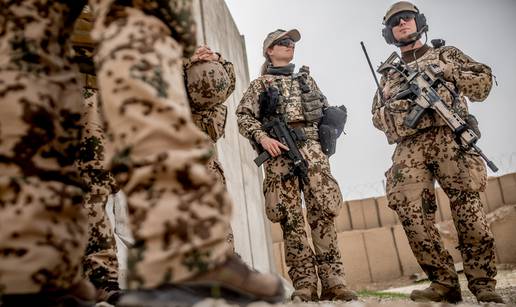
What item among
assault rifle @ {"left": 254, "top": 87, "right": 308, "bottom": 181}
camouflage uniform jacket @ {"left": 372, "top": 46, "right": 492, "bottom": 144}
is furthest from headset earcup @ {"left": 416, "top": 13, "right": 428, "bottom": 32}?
assault rifle @ {"left": 254, "top": 87, "right": 308, "bottom": 181}

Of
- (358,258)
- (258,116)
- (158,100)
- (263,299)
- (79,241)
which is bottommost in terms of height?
(358,258)

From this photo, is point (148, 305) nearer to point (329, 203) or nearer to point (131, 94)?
point (131, 94)

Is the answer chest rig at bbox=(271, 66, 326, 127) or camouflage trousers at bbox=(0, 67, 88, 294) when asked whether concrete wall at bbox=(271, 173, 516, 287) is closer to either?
chest rig at bbox=(271, 66, 326, 127)

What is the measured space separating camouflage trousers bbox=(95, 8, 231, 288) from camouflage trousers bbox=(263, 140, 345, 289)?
7.67 ft

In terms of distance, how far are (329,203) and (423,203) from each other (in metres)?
0.64

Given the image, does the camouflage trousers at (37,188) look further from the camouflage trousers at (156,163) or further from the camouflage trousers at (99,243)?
the camouflage trousers at (99,243)

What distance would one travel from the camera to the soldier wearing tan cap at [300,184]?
2986 millimetres

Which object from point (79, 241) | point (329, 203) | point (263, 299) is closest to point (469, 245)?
point (329, 203)

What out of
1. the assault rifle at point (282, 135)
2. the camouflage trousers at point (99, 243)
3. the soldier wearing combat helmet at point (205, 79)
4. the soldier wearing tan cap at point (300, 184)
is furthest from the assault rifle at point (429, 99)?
the camouflage trousers at point (99, 243)

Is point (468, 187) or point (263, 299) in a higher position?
point (468, 187)

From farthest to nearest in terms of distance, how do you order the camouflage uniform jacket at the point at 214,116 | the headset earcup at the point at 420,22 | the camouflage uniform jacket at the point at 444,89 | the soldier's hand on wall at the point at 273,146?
the headset earcup at the point at 420,22, the soldier's hand on wall at the point at 273,146, the camouflage uniform jacket at the point at 444,89, the camouflage uniform jacket at the point at 214,116

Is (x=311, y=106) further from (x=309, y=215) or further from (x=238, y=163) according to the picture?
(x=238, y=163)

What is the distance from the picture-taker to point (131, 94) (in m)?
0.78

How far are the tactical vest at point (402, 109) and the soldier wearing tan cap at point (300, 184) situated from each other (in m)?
0.51
